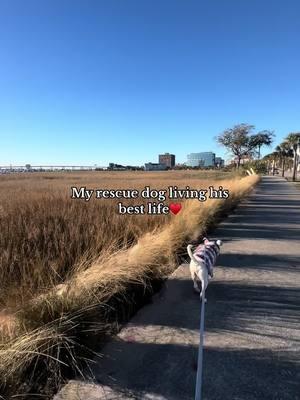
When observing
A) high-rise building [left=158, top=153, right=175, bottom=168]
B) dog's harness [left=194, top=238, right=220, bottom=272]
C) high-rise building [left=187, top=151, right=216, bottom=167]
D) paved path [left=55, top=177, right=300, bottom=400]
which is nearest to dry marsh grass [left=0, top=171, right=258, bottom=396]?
paved path [left=55, top=177, right=300, bottom=400]

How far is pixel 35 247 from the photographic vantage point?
6344 mm

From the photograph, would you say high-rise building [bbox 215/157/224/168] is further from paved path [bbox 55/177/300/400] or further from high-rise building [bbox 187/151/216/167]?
paved path [bbox 55/177/300/400]

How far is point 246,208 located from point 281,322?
12.0m

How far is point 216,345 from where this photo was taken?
374cm

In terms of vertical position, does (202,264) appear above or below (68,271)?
above

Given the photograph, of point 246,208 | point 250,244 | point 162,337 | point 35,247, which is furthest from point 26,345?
point 246,208

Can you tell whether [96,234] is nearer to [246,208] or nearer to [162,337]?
[162,337]

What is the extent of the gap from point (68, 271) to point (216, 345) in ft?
7.95

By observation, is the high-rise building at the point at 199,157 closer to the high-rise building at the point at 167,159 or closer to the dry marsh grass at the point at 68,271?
the high-rise building at the point at 167,159

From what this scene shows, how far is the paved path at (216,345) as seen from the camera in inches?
118

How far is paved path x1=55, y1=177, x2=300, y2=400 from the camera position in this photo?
300 centimetres

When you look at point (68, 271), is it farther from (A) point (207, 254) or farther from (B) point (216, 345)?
(B) point (216, 345)

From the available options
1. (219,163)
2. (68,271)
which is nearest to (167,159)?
(219,163)

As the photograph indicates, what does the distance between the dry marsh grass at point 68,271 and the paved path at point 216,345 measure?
29 centimetres
